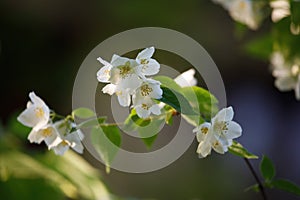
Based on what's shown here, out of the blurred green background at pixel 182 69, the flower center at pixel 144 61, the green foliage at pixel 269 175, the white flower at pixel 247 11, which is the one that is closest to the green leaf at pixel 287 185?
the green foliage at pixel 269 175

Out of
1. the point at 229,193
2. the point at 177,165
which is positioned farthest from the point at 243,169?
the point at 177,165

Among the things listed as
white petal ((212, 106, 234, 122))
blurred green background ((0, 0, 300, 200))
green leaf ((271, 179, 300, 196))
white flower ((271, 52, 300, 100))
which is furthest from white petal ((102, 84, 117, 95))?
blurred green background ((0, 0, 300, 200))

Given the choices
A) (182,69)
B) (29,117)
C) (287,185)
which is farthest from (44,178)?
(182,69)

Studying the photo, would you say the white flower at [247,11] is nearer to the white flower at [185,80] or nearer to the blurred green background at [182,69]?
the white flower at [185,80]

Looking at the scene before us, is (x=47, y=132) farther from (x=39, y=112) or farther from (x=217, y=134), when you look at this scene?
(x=217, y=134)

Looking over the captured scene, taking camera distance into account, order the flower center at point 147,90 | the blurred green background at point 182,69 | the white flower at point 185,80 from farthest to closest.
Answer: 1. the blurred green background at point 182,69
2. the white flower at point 185,80
3. the flower center at point 147,90
